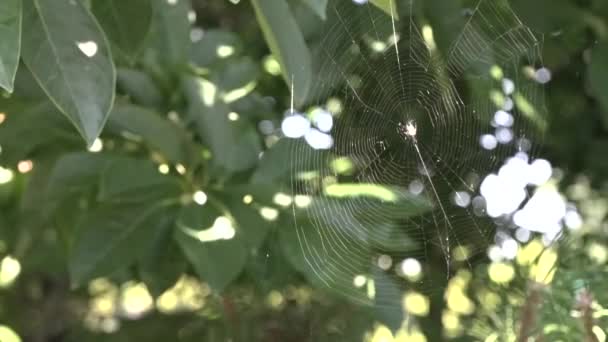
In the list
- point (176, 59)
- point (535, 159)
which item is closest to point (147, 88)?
point (176, 59)

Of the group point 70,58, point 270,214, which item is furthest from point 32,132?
point 70,58

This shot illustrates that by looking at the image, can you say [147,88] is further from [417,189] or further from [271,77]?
[417,189]

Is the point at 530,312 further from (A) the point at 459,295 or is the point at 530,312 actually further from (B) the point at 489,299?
(A) the point at 459,295

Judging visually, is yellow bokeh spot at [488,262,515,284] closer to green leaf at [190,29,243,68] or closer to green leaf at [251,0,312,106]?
green leaf at [251,0,312,106]

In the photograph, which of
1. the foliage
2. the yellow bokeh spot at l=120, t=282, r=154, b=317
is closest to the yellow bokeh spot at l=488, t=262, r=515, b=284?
the foliage

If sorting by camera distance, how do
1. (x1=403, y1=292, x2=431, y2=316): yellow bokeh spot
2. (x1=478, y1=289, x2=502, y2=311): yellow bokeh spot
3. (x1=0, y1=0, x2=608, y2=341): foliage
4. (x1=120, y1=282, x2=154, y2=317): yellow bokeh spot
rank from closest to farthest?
(x1=0, y1=0, x2=608, y2=341): foliage < (x1=478, y1=289, x2=502, y2=311): yellow bokeh spot < (x1=403, y1=292, x2=431, y2=316): yellow bokeh spot < (x1=120, y1=282, x2=154, y2=317): yellow bokeh spot

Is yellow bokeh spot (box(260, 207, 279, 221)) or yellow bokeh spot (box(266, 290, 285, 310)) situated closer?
yellow bokeh spot (box(260, 207, 279, 221))
